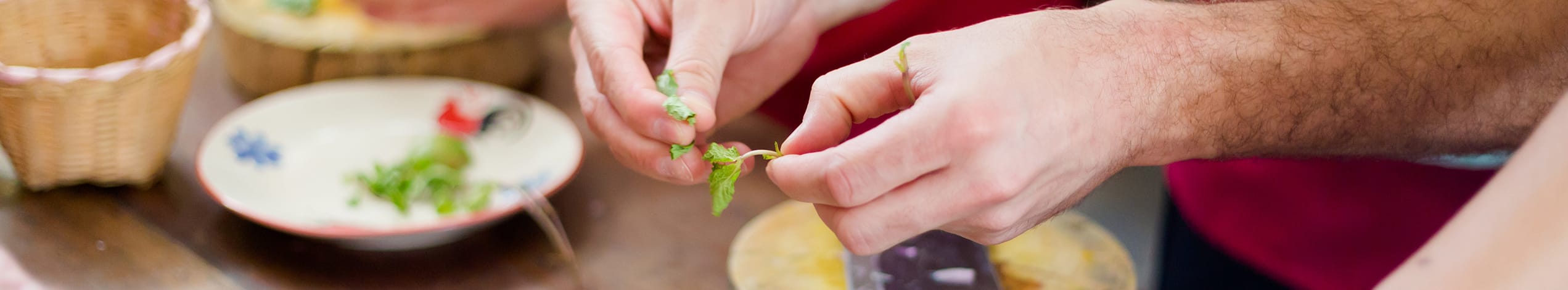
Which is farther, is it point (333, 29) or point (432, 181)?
point (333, 29)

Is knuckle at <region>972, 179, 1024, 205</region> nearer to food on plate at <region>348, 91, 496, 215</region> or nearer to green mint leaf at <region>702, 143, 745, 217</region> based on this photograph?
green mint leaf at <region>702, 143, 745, 217</region>

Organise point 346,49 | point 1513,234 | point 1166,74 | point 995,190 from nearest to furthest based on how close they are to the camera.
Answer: point 1513,234
point 995,190
point 1166,74
point 346,49

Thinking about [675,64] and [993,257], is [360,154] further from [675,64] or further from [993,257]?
[993,257]

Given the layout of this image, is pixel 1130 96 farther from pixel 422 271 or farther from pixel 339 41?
pixel 339 41

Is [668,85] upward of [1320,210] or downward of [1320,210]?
upward

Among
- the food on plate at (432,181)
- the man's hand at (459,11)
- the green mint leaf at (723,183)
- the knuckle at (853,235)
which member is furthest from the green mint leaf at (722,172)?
the man's hand at (459,11)

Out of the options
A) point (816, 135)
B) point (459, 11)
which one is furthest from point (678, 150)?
point (459, 11)
